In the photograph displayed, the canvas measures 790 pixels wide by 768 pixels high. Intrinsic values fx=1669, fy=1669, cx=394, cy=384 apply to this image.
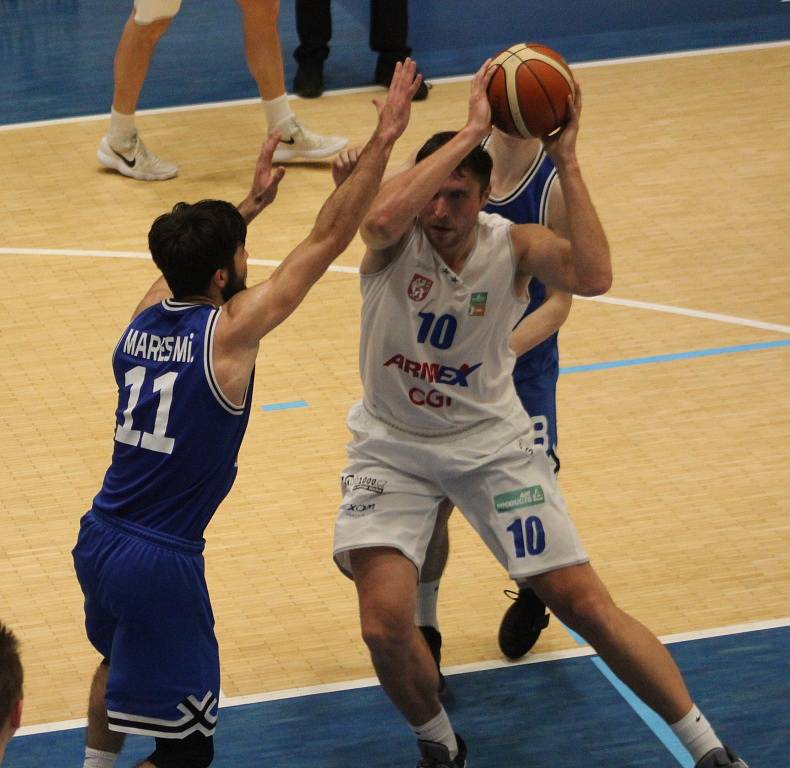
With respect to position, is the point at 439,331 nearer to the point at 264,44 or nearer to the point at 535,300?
the point at 535,300

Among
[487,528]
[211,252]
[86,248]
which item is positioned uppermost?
[211,252]

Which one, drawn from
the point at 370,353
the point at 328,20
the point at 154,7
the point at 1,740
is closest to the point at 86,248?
the point at 154,7

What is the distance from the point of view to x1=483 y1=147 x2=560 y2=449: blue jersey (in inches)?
232

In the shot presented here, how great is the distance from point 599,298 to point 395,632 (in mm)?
4134

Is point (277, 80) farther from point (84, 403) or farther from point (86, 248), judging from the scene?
point (84, 403)

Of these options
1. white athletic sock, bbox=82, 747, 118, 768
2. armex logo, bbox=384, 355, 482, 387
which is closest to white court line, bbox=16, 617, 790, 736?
white athletic sock, bbox=82, 747, 118, 768

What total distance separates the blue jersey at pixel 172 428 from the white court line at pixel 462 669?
4.00 ft

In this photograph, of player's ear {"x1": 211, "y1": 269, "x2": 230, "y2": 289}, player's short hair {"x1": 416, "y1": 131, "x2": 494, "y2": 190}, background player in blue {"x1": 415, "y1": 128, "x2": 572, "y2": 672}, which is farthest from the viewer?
background player in blue {"x1": 415, "y1": 128, "x2": 572, "y2": 672}

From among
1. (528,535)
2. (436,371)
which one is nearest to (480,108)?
(436,371)

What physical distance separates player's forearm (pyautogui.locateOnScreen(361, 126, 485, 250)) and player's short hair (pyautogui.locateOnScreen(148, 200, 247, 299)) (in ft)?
1.48

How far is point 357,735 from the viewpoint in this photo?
19.1ft

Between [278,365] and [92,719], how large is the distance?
3.33 m

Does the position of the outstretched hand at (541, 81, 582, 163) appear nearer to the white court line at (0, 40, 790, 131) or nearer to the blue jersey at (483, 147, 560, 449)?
the blue jersey at (483, 147, 560, 449)

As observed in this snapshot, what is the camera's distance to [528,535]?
531cm
